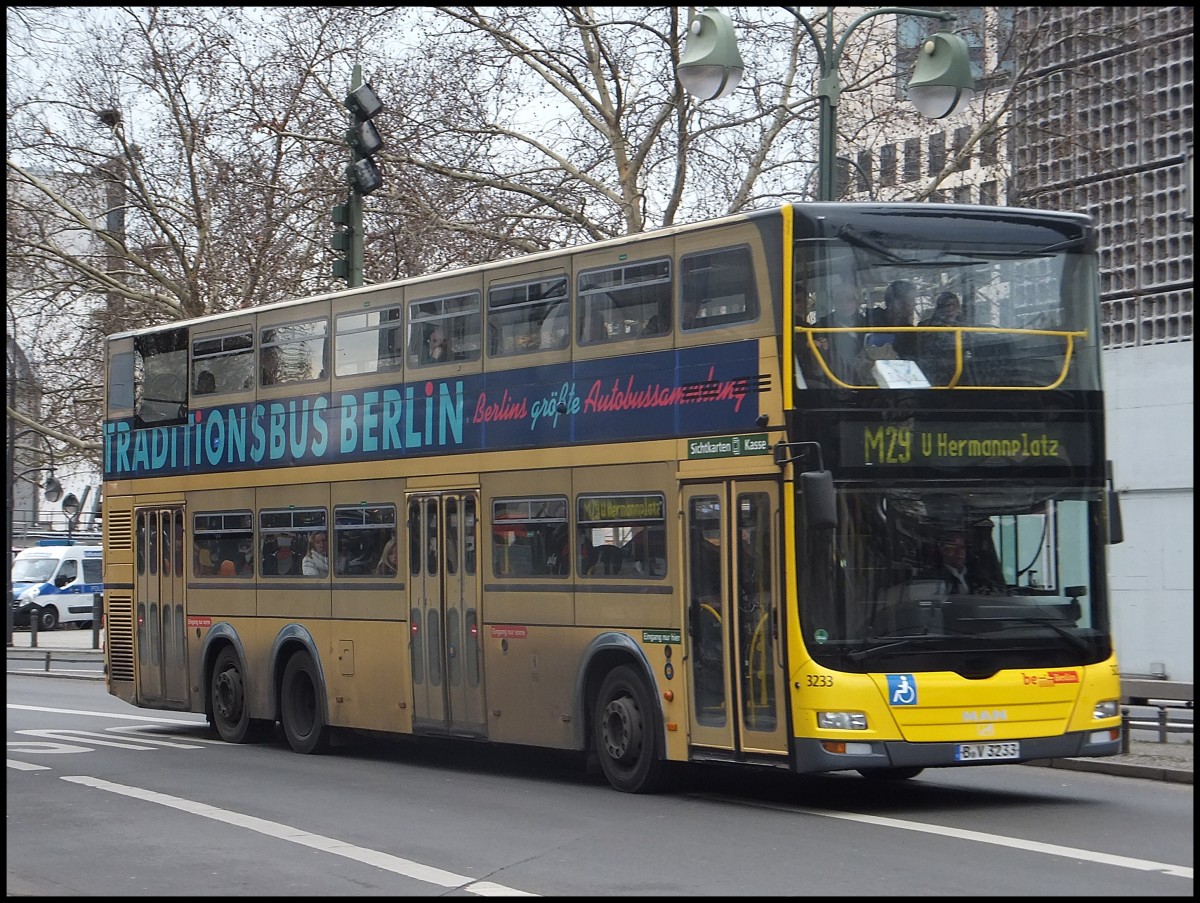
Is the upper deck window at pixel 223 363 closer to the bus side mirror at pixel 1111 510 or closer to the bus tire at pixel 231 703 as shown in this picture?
the bus tire at pixel 231 703

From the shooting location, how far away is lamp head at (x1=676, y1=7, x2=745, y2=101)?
17719 millimetres

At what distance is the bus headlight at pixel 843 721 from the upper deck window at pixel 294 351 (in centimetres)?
747

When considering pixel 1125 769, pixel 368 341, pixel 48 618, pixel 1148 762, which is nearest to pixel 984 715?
pixel 1125 769

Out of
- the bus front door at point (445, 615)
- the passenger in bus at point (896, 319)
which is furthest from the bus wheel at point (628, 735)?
the passenger in bus at point (896, 319)

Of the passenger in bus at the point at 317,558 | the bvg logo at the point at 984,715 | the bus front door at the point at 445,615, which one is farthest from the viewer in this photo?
the passenger in bus at the point at 317,558

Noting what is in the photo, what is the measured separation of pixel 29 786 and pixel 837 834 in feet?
23.0

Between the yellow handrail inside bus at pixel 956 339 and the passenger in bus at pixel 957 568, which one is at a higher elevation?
the yellow handrail inside bus at pixel 956 339

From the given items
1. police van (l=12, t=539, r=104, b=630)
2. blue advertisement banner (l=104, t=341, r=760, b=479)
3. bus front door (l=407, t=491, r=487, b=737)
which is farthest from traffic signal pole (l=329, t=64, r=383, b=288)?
police van (l=12, t=539, r=104, b=630)

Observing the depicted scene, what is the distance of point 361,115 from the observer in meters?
23.0

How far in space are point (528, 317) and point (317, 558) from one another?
3948 mm

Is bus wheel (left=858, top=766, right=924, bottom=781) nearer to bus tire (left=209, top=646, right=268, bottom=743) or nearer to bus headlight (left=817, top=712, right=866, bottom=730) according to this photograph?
bus headlight (left=817, top=712, right=866, bottom=730)

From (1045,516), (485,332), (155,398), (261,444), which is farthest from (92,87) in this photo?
(1045,516)

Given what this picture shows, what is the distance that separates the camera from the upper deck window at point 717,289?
13117mm

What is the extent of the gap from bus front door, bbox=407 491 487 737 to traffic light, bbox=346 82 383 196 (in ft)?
23.7
